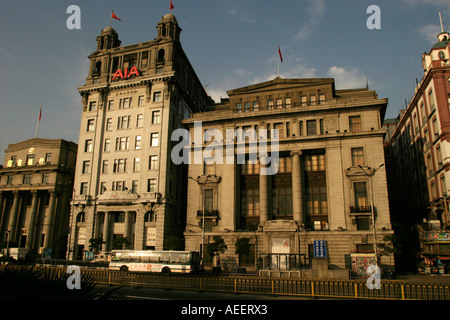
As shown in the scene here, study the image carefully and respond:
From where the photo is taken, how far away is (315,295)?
71.3 feet

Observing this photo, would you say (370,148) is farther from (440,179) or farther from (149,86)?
(149,86)

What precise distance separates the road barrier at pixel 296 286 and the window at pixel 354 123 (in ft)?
109

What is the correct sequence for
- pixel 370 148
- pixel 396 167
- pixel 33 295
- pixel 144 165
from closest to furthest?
pixel 33 295 → pixel 370 148 → pixel 144 165 → pixel 396 167

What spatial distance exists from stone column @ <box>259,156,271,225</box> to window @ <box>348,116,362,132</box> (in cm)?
1556

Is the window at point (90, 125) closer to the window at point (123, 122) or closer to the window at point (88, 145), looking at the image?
the window at point (88, 145)

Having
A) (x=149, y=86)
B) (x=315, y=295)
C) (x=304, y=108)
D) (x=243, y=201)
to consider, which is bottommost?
(x=315, y=295)

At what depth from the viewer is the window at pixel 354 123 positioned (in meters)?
53.5

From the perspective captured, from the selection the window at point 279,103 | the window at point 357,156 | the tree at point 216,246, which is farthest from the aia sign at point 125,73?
the window at point 357,156

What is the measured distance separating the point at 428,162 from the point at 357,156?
15593mm

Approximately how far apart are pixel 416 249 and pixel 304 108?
31090 mm

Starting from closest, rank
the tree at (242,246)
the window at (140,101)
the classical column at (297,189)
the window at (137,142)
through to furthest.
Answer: the tree at (242,246) < the classical column at (297,189) < the window at (137,142) < the window at (140,101)

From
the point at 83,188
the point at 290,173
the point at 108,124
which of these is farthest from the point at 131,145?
the point at 290,173

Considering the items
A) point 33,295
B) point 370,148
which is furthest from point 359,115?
point 33,295

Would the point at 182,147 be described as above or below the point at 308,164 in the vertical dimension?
above
